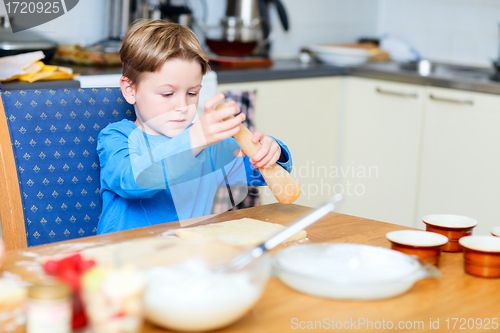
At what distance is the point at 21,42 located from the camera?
6.39ft

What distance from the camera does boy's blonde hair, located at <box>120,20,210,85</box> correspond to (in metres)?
1.29

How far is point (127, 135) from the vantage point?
1.31m

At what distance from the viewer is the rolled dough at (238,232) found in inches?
37.1

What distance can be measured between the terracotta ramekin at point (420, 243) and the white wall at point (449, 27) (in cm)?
221

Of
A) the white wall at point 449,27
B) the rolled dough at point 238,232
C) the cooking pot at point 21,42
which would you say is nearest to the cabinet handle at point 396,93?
the white wall at point 449,27

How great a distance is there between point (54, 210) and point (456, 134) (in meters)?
1.70

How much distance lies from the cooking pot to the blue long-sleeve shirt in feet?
2.59

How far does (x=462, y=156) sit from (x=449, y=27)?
101 cm

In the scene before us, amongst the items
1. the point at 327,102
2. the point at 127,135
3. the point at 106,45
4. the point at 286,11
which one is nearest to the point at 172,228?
the point at 127,135

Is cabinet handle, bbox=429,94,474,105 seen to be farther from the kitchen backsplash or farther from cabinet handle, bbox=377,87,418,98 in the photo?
the kitchen backsplash

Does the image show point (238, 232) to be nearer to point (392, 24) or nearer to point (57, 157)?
point (57, 157)

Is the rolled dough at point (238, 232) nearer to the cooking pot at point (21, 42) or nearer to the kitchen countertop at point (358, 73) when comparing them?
the kitchen countertop at point (358, 73)

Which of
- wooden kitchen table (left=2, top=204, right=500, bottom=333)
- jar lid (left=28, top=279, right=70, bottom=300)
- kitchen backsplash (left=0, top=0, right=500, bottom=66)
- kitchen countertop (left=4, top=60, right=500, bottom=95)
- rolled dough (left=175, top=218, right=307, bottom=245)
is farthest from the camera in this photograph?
kitchen backsplash (left=0, top=0, right=500, bottom=66)

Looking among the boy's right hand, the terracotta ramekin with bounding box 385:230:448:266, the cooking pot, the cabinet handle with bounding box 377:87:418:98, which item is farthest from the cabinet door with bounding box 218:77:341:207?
the terracotta ramekin with bounding box 385:230:448:266
